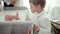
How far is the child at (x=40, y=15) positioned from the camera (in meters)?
1.06

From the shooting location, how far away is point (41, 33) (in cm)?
107

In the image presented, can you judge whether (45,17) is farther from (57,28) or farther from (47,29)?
(57,28)

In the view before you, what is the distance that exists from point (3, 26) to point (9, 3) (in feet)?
1.53

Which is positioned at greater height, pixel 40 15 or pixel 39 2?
pixel 39 2

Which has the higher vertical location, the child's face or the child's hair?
the child's hair

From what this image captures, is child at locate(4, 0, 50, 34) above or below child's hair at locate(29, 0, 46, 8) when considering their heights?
below

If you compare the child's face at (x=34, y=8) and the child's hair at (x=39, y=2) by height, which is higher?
the child's hair at (x=39, y=2)

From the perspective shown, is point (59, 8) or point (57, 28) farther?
point (59, 8)

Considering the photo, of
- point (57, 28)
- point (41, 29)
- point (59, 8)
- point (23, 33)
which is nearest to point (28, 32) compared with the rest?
point (23, 33)

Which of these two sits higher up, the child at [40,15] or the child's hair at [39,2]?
the child's hair at [39,2]

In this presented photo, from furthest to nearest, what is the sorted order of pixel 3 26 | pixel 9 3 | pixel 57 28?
pixel 57 28 → pixel 9 3 → pixel 3 26

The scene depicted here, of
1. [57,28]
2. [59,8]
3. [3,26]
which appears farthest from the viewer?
[59,8]

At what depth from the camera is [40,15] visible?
3.49 ft

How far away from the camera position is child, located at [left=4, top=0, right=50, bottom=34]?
3.47 ft
